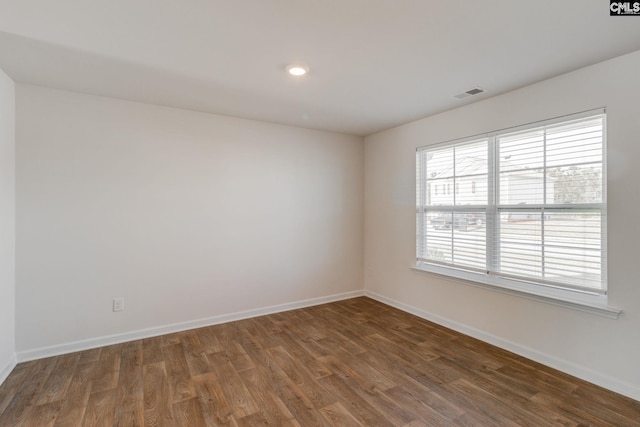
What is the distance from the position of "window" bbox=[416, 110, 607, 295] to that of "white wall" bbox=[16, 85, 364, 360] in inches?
61.3

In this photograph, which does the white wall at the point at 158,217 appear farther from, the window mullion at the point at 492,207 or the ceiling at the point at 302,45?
the window mullion at the point at 492,207

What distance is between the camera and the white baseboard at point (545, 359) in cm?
224

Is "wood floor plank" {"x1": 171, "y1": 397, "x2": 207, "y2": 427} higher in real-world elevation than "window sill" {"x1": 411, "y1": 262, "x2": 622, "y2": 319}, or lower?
lower

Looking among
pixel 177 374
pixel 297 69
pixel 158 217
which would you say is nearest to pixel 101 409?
pixel 177 374

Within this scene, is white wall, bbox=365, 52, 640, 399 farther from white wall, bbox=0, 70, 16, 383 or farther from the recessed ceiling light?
white wall, bbox=0, 70, 16, 383

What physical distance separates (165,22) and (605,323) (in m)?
3.67

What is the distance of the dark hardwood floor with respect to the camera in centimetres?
201

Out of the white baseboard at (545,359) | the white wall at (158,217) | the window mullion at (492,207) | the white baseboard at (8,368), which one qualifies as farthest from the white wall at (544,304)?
the white baseboard at (8,368)

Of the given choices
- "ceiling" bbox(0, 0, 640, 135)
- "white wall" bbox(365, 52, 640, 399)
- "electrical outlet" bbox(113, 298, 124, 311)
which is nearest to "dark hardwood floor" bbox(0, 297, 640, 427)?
"white wall" bbox(365, 52, 640, 399)

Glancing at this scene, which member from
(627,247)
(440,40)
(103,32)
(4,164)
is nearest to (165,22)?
(103,32)

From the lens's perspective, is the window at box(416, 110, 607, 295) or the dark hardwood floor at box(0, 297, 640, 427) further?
the window at box(416, 110, 607, 295)

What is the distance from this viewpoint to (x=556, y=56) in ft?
7.36

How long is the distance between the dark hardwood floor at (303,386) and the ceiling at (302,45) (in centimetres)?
244
